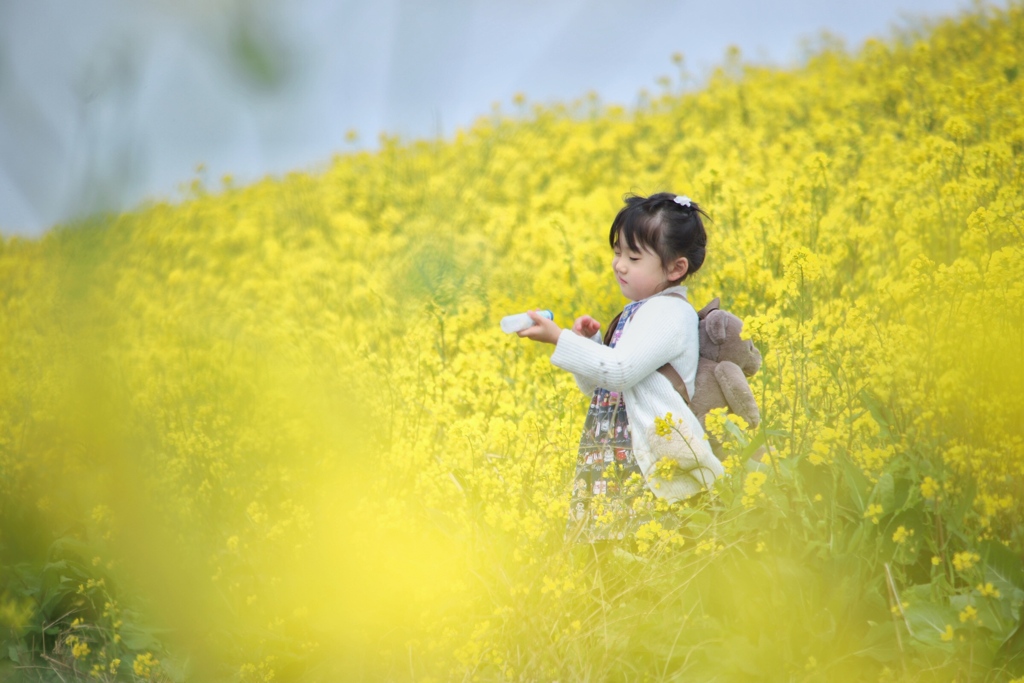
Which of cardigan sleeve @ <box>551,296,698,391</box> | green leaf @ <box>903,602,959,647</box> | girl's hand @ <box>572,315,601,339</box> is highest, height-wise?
girl's hand @ <box>572,315,601,339</box>

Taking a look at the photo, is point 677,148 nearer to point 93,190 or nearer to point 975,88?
point 975,88

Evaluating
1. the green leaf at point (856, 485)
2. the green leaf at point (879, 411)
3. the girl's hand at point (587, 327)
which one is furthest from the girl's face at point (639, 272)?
the green leaf at point (856, 485)

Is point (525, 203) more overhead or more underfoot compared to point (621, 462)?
more overhead

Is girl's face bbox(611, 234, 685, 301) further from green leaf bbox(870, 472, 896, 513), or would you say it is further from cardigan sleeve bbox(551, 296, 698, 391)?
green leaf bbox(870, 472, 896, 513)

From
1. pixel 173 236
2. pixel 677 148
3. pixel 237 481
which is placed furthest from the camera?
pixel 677 148

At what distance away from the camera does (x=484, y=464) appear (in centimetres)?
256

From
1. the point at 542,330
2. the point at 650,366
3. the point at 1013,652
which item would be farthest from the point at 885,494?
the point at 542,330

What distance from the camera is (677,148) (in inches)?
247

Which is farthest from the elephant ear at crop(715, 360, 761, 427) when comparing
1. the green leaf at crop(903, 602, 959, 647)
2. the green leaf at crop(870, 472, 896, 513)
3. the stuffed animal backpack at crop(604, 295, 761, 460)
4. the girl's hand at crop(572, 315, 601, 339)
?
the green leaf at crop(903, 602, 959, 647)

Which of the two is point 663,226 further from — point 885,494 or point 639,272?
point 885,494

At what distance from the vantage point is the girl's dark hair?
2.53m

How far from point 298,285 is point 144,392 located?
4.02 m

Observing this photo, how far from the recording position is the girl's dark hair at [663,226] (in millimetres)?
2527

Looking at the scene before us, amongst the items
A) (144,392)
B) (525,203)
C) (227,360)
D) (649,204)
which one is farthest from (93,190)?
(525,203)
